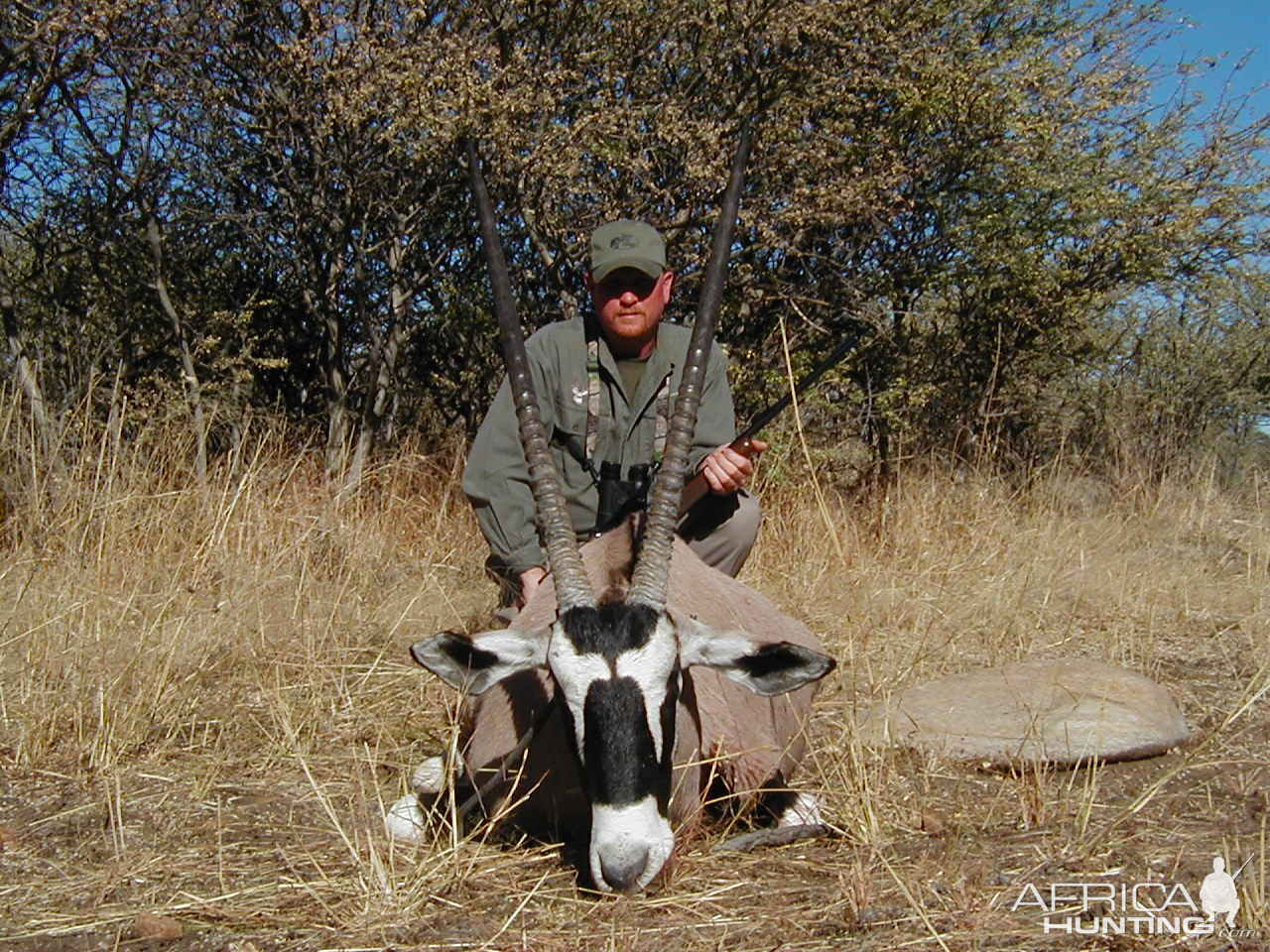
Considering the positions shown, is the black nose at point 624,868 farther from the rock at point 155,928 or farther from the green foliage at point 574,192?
the green foliage at point 574,192

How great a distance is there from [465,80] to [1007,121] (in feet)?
12.0

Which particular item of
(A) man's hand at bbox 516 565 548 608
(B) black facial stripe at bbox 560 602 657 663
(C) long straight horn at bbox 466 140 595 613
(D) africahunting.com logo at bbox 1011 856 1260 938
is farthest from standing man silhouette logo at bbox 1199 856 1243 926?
(A) man's hand at bbox 516 565 548 608

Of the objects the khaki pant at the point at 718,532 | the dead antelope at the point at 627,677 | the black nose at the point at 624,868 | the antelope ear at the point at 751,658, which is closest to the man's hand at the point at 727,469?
the khaki pant at the point at 718,532

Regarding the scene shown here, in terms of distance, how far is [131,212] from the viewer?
7145mm

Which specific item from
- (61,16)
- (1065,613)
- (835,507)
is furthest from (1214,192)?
(61,16)

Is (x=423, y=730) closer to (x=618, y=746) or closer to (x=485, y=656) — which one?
(x=485, y=656)

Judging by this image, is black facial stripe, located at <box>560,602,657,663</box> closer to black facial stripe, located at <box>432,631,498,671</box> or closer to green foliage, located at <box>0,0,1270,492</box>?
black facial stripe, located at <box>432,631,498,671</box>

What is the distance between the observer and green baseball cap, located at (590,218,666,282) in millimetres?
4293

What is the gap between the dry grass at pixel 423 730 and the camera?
106 inches

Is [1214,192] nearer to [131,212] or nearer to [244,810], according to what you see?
[131,212]

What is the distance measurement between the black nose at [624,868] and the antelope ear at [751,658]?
1.93ft

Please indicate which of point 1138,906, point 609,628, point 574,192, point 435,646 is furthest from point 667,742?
point 574,192

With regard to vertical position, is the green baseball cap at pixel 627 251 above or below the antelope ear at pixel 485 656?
above

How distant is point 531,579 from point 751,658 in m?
1.11
